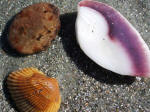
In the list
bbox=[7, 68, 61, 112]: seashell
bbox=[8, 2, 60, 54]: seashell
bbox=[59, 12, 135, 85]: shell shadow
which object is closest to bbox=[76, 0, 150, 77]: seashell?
bbox=[59, 12, 135, 85]: shell shadow

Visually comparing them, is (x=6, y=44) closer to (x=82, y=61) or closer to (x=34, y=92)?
(x=34, y=92)

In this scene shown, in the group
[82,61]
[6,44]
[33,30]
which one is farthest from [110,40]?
[6,44]

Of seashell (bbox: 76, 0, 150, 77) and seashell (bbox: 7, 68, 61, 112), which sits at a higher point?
seashell (bbox: 76, 0, 150, 77)

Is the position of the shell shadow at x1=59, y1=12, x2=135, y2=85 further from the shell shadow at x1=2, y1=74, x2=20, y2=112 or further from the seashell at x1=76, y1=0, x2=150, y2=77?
the shell shadow at x1=2, y1=74, x2=20, y2=112

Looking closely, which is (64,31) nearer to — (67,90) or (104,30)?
(104,30)

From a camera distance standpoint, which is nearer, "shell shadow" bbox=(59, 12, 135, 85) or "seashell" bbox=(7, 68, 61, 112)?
"seashell" bbox=(7, 68, 61, 112)

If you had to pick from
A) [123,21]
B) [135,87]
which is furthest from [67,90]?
[123,21]

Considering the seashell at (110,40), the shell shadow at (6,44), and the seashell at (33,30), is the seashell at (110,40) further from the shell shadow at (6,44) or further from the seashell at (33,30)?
the shell shadow at (6,44)
